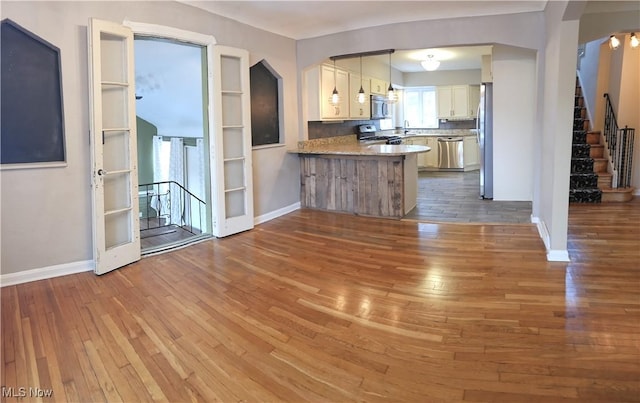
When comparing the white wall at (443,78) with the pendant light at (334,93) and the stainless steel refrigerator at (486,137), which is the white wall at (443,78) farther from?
the pendant light at (334,93)

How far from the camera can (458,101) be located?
37.8 feet

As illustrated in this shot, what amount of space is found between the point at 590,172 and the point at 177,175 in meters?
6.73

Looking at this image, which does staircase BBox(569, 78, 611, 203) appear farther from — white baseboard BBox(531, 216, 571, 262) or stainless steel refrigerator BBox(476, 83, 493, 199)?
white baseboard BBox(531, 216, 571, 262)

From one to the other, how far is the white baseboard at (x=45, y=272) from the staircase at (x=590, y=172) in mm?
6779

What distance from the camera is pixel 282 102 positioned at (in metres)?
6.61

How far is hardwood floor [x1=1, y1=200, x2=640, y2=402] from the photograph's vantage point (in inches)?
90.4

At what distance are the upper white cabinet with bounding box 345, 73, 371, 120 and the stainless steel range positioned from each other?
0.55m

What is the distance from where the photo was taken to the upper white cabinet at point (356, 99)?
8430mm

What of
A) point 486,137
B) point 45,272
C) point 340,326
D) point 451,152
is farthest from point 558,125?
point 451,152

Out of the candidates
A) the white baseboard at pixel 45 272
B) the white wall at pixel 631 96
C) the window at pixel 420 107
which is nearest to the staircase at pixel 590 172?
A: the white wall at pixel 631 96

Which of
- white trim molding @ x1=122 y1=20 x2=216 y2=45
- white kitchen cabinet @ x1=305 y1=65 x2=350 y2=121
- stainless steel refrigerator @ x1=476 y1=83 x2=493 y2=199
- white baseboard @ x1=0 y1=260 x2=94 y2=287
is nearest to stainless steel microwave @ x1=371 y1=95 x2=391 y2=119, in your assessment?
white kitchen cabinet @ x1=305 y1=65 x2=350 y2=121

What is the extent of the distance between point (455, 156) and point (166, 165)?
22.1 ft

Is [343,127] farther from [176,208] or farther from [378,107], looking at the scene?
[176,208]

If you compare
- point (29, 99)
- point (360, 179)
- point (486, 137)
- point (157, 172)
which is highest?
point (29, 99)
